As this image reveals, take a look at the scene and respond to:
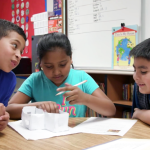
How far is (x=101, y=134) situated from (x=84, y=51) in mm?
1465

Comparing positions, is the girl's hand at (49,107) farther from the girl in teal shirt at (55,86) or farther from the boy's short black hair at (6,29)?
the boy's short black hair at (6,29)

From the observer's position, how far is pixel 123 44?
1.77 meters

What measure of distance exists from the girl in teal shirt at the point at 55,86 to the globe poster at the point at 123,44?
0.60 meters

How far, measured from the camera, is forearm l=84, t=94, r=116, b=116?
3.35ft

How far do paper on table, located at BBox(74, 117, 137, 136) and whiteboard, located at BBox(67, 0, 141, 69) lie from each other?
1017 millimetres

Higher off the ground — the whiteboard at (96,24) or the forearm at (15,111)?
the whiteboard at (96,24)

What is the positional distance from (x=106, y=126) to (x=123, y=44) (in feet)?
3.58

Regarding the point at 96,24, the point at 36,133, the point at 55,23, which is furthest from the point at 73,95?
the point at 55,23

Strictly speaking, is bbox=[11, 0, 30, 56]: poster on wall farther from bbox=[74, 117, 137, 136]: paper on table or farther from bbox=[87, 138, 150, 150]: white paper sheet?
bbox=[87, 138, 150, 150]: white paper sheet

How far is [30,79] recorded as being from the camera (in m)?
1.26

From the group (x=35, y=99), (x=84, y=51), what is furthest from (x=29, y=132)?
(x=84, y=51)

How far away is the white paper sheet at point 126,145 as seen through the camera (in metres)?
0.59

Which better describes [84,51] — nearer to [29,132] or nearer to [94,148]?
[29,132]

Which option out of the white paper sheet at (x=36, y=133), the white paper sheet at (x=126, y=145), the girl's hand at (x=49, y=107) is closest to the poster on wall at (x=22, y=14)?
the girl's hand at (x=49, y=107)
